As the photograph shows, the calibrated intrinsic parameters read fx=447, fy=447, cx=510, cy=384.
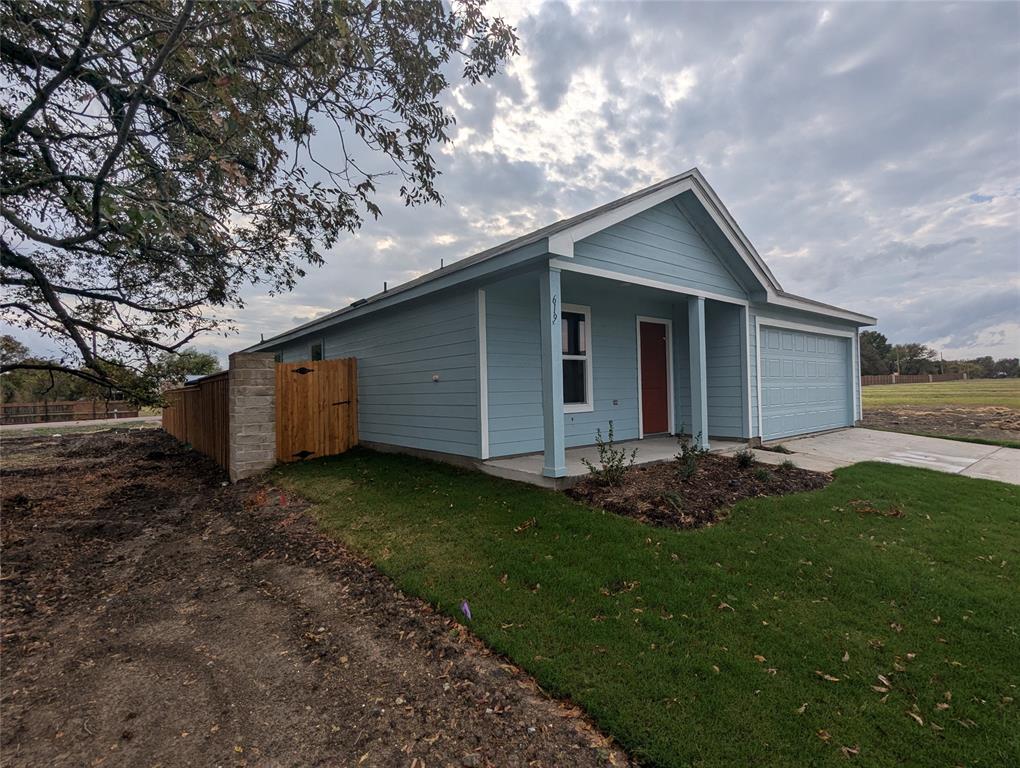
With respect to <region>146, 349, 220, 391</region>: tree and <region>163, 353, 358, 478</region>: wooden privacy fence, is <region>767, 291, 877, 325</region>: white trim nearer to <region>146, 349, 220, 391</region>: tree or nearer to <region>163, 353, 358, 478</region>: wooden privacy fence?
<region>163, 353, 358, 478</region>: wooden privacy fence

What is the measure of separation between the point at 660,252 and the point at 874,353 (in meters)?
77.6

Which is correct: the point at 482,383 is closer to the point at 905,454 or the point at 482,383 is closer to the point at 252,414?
the point at 252,414

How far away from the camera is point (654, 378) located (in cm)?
954

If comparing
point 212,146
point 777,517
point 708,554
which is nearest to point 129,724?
point 708,554

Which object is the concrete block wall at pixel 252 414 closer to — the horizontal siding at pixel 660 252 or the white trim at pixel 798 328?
the horizontal siding at pixel 660 252

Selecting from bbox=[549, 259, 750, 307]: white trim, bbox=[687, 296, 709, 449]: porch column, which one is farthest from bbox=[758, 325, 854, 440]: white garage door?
bbox=[687, 296, 709, 449]: porch column

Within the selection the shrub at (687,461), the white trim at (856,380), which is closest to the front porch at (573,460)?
the shrub at (687,461)

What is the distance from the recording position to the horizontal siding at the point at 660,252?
6505 millimetres

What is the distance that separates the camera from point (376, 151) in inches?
225

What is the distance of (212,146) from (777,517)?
275 inches

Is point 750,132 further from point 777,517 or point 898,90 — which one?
point 777,517

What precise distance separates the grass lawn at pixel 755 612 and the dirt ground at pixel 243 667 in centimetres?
30

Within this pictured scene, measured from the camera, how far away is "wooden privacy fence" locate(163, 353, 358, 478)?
7770mm

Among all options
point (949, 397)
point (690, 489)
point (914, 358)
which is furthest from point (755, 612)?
point (914, 358)
